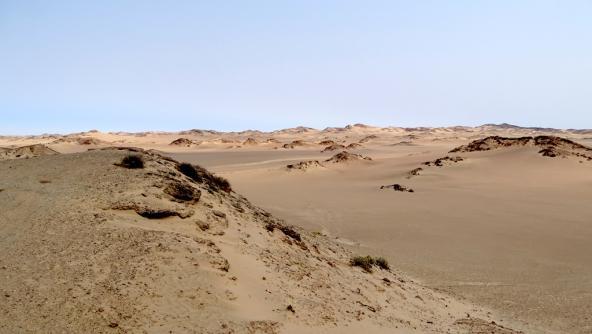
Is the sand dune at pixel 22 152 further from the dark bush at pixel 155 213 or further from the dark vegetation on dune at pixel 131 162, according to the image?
the dark bush at pixel 155 213

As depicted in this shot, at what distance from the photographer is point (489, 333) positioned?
27.6 ft

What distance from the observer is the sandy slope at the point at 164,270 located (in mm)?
6203

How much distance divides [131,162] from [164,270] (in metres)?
4.27

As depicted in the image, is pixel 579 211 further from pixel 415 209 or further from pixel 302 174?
pixel 302 174

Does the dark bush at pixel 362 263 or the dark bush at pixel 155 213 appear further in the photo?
the dark bush at pixel 362 263

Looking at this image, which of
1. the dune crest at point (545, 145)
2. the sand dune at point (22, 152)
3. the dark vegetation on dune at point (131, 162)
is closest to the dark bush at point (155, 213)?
the dark vegetation on dune at point (131, 162)

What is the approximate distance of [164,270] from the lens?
7047 millimetres

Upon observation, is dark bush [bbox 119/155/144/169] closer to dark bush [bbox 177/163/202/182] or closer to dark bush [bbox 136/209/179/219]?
dark bush [bbox 177/163/202/182]

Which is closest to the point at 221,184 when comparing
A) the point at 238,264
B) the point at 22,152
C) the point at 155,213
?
the point at 155,213

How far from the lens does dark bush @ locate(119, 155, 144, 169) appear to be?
1067cm

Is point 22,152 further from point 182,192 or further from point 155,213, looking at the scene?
point 155,213

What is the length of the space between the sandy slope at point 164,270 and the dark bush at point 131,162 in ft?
0.66

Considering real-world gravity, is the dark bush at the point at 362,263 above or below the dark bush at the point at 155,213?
below

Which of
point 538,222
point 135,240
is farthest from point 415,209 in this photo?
point 135,240
